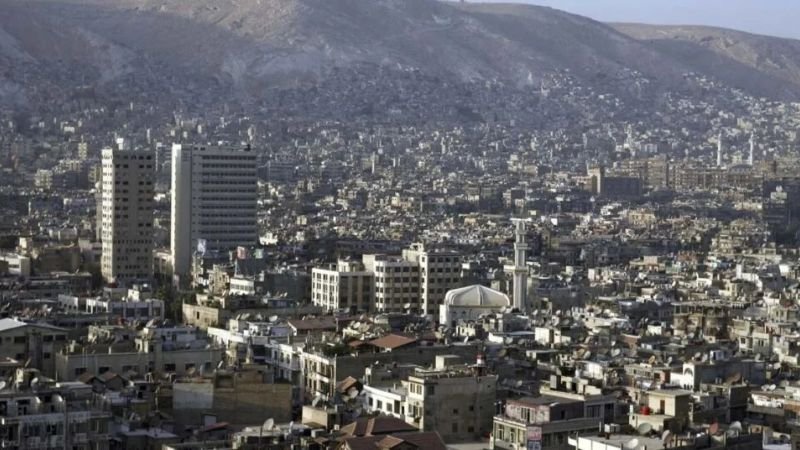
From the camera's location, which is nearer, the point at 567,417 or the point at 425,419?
the point at 567,417

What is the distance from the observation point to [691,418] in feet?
99.6

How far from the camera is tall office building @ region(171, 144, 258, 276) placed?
74.1 m

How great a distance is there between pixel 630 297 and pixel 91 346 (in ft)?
82.2

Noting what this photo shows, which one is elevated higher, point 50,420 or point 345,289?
point 50,420

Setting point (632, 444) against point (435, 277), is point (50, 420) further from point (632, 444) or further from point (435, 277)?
point (435, 277)

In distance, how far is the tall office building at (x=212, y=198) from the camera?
74.1m

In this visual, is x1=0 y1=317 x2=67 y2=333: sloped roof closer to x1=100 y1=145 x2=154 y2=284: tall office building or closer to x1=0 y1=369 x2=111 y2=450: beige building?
x1=0 y1=369 x2=111 y2=450: beige building

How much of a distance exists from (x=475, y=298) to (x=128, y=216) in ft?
65.9

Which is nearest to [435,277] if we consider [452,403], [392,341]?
[392,341]

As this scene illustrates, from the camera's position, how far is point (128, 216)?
67188 mm

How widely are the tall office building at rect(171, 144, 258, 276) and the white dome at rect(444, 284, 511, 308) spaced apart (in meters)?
23.3

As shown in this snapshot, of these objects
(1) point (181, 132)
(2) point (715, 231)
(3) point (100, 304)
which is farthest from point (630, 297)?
(1) point (181, 132)

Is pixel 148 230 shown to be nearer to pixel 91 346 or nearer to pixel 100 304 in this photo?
pixel 100 304

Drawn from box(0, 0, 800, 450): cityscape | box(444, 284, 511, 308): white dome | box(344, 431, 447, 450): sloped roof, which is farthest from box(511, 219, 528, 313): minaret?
box(344, 431, 447, 450): sloped roof
